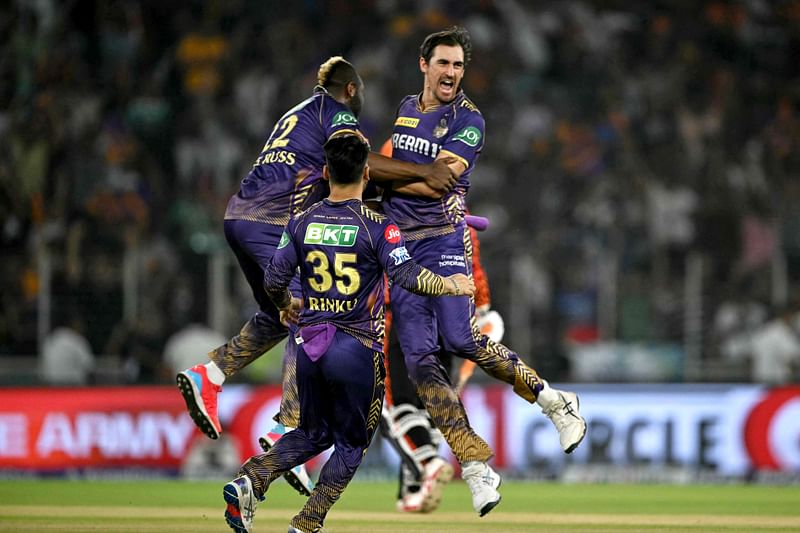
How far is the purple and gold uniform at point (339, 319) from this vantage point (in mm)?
7250

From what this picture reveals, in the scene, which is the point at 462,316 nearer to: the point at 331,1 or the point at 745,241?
the point at 745,241

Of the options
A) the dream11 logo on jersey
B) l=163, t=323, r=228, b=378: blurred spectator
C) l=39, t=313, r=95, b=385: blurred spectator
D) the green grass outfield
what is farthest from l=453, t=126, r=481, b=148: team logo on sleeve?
l=39, t=313, r=95, b=385: blurred spectator

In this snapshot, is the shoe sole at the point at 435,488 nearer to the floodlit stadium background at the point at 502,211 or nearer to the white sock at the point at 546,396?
the white sock at the point at 546,396

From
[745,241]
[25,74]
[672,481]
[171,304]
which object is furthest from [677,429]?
[25,74]

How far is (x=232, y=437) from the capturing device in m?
14.5

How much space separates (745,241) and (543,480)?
4076 millimetres

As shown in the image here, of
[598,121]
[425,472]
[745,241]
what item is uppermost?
[598,121]

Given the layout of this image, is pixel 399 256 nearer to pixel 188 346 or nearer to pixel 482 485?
pixel 482 485

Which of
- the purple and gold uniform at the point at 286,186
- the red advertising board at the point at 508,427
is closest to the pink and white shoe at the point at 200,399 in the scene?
the purple and gold uniform at the point at 286,186

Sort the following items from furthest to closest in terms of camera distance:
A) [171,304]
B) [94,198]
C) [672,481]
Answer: [94,198] → [171,304] → [672,481]

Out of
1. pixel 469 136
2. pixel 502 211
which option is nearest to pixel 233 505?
pixel 469 136

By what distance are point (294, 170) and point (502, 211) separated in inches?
319

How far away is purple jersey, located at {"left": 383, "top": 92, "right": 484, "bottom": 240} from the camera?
8.81 metres

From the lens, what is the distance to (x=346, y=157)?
7270 millimetres
